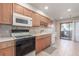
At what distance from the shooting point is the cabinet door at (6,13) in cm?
248

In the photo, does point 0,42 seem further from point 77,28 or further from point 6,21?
point 77,28

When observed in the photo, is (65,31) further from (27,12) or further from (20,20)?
(20,20)

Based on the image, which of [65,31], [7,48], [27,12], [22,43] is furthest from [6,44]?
[65,31]

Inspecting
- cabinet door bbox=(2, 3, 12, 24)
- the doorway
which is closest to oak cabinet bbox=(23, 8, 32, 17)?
cabinet door bbox=(2, 3, 12, 24)

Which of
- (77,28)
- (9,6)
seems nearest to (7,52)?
(9,6)

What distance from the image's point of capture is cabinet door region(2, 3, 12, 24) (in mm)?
2480

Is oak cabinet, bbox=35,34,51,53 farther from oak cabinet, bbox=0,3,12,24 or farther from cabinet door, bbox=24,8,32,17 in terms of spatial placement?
oak cabinet, bbox=0,3,12,24

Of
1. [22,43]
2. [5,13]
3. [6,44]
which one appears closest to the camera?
[6,44]

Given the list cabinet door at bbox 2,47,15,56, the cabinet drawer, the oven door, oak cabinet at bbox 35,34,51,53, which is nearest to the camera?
the cabinet drawer

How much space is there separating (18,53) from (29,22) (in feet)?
4.70

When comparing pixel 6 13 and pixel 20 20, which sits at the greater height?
pixel 6 13

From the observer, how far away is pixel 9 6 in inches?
105

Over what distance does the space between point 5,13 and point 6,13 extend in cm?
4

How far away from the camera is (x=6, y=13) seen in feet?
8.41
